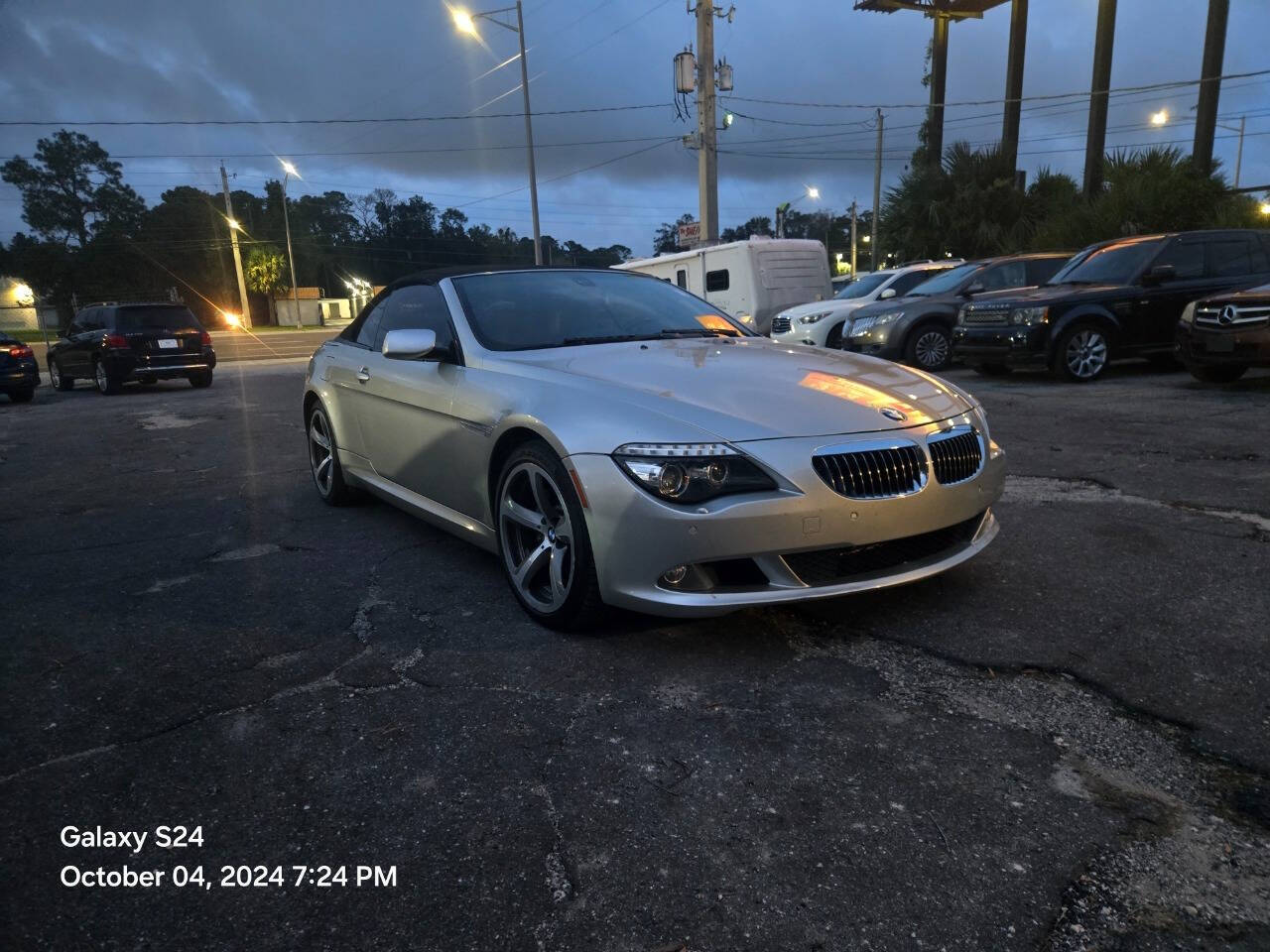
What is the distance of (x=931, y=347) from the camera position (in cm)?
1218

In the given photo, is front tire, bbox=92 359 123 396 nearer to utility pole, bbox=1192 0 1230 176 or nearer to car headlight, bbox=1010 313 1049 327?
car headlight, bbox=1010 313 1049 327

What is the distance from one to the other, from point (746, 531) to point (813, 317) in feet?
38.4

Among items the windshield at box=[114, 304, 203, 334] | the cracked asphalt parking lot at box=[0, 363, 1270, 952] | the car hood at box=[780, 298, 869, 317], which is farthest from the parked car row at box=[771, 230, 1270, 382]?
the windshield at box=[114, 304, 203, 334]

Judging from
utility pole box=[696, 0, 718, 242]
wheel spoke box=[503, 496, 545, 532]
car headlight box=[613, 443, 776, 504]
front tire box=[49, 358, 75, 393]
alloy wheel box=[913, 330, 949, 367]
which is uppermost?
utility pole box=[696, 0, 718, 242]

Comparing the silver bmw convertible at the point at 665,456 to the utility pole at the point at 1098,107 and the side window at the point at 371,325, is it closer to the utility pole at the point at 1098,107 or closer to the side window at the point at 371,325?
the side window at the point at 371,325

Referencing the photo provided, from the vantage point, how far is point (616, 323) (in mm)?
4234

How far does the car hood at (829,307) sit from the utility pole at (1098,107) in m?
13.4

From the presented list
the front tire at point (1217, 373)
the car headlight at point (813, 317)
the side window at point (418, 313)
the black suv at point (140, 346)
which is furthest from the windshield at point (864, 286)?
the black suv at point (140, 346)

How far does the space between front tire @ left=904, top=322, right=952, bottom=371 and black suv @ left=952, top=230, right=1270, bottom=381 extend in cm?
177

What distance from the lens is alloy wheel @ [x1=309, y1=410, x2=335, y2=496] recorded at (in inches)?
217

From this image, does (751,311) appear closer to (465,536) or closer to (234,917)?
(465,536)

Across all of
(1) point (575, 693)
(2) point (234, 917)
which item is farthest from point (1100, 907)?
(2) point (234, 917)

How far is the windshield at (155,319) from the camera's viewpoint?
632 inches

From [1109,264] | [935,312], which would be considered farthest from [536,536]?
[935,312]
